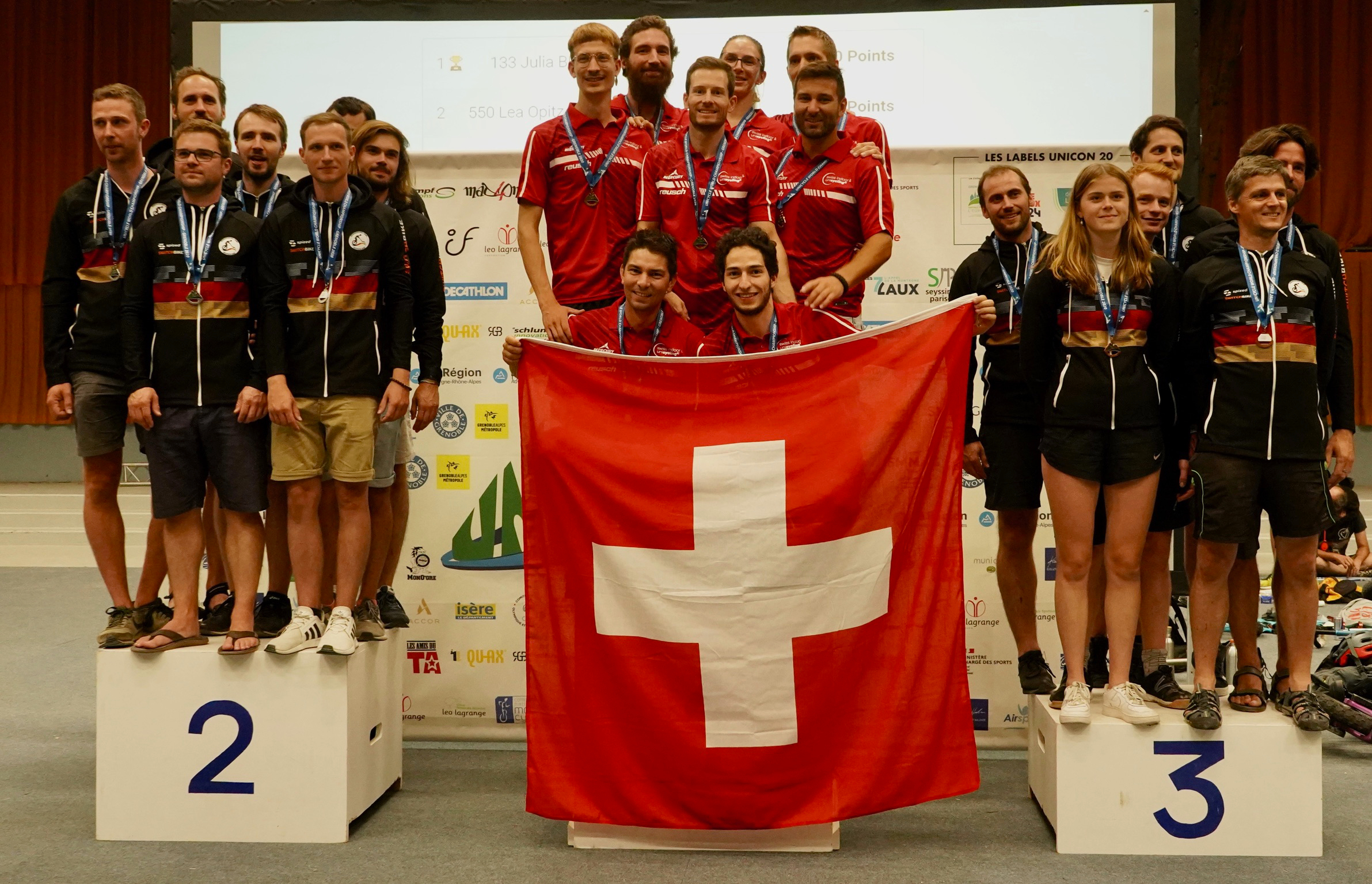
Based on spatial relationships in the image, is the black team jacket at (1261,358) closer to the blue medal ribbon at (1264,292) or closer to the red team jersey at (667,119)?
the blue medal ribbon at (1264,292)

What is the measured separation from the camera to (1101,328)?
3340 millimetres

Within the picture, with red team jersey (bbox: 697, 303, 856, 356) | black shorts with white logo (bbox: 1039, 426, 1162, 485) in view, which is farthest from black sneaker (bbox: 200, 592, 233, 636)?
black shorts with white logo (bbox: 1039, 426, 1162, 485)

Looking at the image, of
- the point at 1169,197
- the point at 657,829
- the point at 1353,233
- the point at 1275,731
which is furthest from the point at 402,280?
the point at 1353,233

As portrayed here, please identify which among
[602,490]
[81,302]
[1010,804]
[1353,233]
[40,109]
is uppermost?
[40,109]

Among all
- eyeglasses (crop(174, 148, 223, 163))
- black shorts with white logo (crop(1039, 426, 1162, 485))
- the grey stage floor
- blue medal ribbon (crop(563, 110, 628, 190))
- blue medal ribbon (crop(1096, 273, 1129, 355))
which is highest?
blue medal ribbon (crop(563, 110, 628, 190))

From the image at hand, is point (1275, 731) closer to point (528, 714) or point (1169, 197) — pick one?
point (1169, 197)

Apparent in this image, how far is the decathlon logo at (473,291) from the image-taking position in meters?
4.67

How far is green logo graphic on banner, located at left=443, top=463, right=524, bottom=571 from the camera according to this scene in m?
4.70

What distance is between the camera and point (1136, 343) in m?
3.33

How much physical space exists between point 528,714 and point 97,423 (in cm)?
167

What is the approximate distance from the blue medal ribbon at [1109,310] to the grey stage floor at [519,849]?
57.3 inches

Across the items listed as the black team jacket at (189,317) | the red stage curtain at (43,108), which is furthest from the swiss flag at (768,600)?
the red stage curtain at (43,108)

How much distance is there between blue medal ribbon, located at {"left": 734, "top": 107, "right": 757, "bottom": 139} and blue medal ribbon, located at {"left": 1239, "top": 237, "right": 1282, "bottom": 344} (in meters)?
1.80

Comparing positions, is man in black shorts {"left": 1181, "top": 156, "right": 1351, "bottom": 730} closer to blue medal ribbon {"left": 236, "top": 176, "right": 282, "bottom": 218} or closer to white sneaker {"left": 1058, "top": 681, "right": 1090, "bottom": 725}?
white sneaker {"left": 1058, "top": 681, "right": 1090, "bottom": 725}
